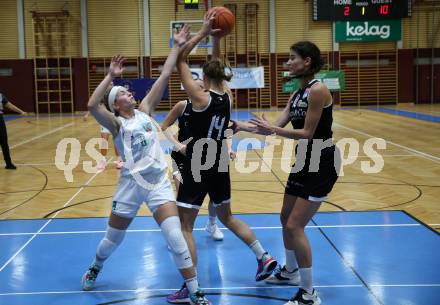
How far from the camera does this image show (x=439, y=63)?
27969 mm

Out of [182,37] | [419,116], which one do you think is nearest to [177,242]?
[182,37]

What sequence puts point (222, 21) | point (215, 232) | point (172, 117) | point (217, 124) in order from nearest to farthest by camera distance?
point (217, 124)
point (222, 21)
point (172, 117)
point (215, 232)

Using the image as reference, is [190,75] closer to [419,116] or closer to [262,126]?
[262,126]

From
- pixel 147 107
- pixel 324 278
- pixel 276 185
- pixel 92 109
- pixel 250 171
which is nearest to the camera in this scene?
pixel 92 109

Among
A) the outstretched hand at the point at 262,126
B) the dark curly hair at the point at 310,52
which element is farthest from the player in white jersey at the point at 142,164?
the dark curly hair at the point at 310,52

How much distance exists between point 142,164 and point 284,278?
1.69m

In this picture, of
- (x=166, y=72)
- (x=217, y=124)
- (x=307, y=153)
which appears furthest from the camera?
(x=217, y=124)

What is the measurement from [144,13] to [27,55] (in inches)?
252

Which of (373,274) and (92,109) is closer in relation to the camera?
(92,109)

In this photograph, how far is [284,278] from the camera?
Answer: 4.84 metres

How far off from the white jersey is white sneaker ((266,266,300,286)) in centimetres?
145

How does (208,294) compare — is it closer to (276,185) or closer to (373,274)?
(373,274)

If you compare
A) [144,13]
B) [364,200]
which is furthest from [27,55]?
[364,200]

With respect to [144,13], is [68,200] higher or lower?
lower
